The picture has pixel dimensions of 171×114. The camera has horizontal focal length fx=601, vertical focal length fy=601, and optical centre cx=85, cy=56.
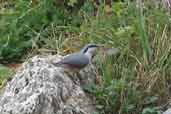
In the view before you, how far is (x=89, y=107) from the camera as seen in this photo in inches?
218

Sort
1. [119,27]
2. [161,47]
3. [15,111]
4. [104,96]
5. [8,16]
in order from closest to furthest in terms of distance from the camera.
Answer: [15,111] < [104,96] < [161,47] < [119,27] < [8,16]

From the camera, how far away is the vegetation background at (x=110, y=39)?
5.67 m

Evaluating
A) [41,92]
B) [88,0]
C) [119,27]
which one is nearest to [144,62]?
[119,27]

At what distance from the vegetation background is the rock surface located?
0.74 ft

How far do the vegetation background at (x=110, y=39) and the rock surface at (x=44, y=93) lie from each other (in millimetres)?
226

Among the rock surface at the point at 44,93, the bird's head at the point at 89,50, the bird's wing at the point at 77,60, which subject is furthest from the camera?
the bird's head at the point at 89,50

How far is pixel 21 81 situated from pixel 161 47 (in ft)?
4.96

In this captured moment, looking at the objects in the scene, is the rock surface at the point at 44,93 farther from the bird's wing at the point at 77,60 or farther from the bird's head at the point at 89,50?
the bird's head at the point at 89,50

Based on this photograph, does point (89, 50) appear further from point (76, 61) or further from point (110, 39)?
point (110, 39)

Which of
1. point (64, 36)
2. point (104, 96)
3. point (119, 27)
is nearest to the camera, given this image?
point (104, 96)

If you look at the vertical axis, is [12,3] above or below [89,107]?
above

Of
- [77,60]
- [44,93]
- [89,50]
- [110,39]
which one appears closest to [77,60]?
[77,60]

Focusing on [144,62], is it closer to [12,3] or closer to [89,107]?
[89,107]

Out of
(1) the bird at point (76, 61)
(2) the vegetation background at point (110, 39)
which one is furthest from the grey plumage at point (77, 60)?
(2) the vegetation background at point (110, 39)
